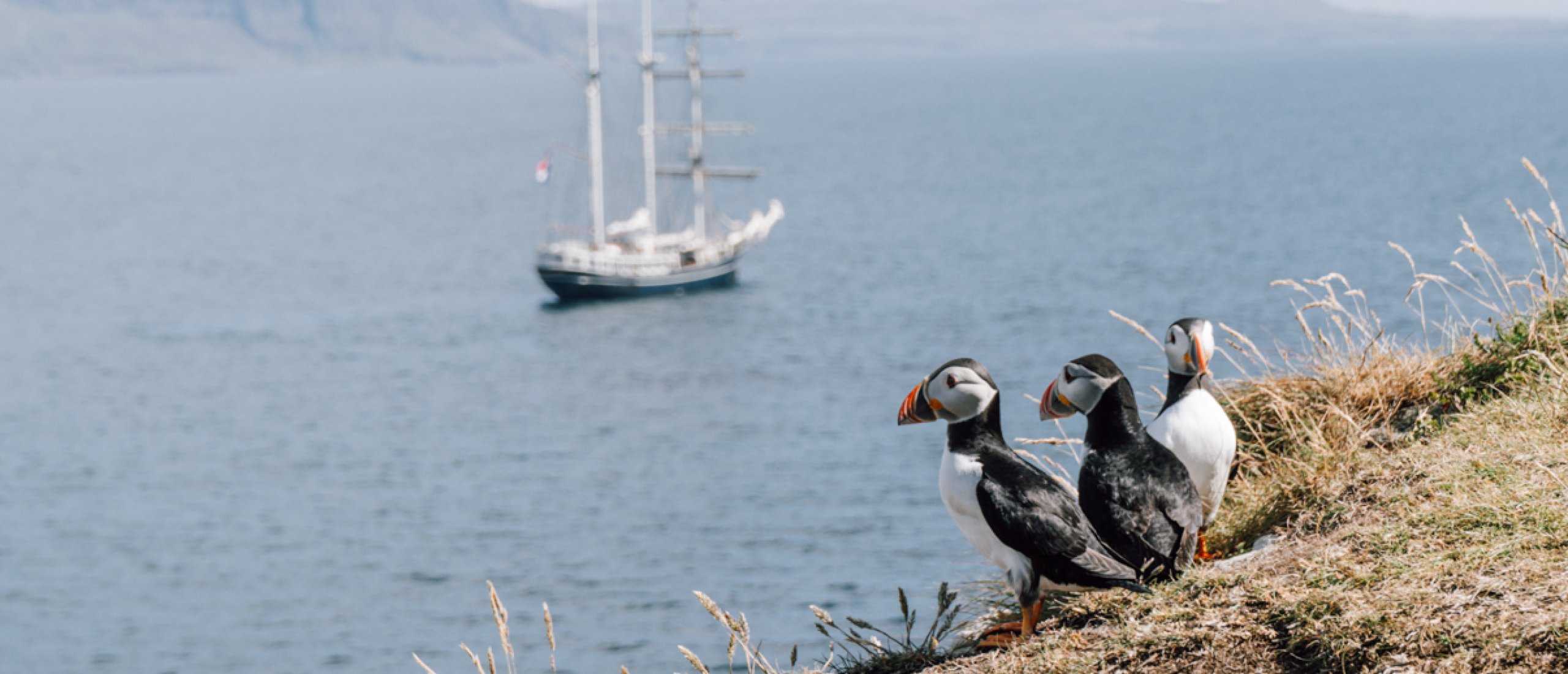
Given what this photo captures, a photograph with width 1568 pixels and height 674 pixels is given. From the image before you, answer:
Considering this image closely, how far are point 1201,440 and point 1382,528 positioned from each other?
35.8 inches

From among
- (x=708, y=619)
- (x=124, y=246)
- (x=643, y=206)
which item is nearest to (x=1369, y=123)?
(x=643, y=206)

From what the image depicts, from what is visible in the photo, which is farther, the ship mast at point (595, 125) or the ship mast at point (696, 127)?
the ship mast at point (696, 127)

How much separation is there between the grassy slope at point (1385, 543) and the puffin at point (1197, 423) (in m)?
0.38

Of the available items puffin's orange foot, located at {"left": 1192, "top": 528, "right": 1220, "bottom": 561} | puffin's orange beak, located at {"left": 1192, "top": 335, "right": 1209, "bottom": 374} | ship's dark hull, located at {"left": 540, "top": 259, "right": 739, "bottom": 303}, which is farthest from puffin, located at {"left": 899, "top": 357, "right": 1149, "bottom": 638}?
ship's dark hull, located at {"left": 540, "top": 259, "right": 739, "bottom": 303}

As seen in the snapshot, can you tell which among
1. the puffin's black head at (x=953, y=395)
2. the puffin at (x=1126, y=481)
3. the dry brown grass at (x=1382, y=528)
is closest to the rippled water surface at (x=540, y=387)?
the dry brown grass at (x=1382, y=528)

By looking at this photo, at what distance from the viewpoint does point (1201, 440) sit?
637cm

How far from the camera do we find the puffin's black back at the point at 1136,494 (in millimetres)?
5734

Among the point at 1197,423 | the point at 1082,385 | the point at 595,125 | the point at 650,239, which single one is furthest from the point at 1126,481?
the point at 595,125

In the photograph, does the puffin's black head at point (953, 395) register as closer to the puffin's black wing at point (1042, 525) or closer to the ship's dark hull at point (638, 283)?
the puffin's black wing at point (1042, 525)

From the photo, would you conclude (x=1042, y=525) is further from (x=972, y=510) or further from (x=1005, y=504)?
(x=972, y=510)

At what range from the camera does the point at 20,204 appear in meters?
134

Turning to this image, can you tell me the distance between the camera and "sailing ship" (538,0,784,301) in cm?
7781

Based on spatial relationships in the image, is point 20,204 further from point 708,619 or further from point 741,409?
A: point 708,619

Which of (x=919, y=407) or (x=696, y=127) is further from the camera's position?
(x=696, y=127)
